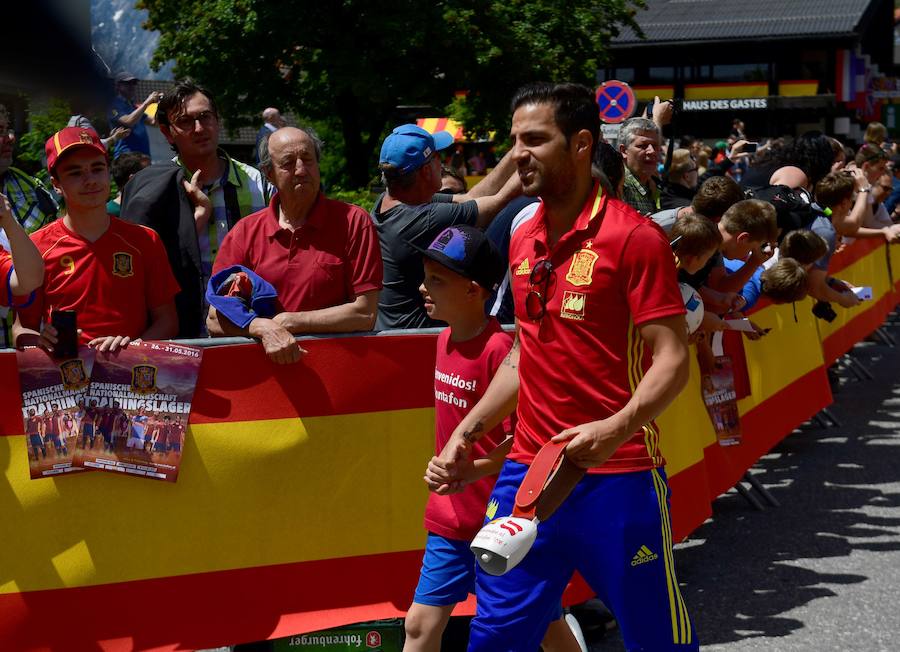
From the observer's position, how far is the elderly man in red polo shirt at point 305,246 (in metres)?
4.91

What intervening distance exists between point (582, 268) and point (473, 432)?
67 centimetres

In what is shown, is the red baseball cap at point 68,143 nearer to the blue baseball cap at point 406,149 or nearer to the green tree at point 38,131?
the blue baseball cap at point 406,149

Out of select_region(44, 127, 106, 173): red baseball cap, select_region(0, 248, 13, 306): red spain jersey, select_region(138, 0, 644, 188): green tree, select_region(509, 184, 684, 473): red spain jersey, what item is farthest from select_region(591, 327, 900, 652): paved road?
select_region(138, 0, 644, 188): green tree

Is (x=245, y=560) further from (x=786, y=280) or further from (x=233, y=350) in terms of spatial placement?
(x=786, y=280)

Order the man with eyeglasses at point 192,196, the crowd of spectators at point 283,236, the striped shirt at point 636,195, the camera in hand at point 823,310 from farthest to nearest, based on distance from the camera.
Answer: the camera in hand at point 823,310 → the striped shirt at point 636,195 → the man with eyeglasses at point 192,196 → the crowd of spectators at point 283,236

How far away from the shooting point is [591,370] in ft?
11.6

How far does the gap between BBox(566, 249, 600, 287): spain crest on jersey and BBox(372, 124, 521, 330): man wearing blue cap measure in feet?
5.40

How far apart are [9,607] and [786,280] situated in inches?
187

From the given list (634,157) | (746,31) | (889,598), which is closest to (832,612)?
(889,598)

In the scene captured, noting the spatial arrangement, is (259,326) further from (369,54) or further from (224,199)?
(369,54)

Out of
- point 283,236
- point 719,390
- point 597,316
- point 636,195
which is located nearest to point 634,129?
point 636,195

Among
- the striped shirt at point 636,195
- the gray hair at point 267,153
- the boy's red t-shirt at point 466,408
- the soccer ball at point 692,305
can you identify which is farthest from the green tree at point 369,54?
the boy's red t-shirt at point 466,408

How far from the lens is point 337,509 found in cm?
475

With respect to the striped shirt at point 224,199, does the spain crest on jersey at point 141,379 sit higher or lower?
lower
